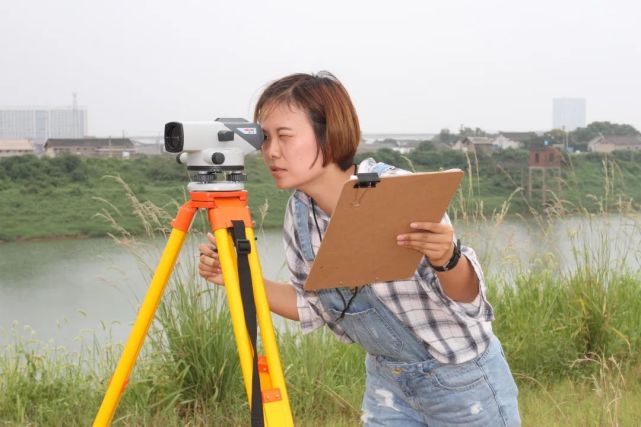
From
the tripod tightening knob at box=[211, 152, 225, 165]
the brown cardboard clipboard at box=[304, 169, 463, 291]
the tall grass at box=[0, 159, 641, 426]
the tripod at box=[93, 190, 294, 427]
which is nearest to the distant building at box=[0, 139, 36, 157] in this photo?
the tall grass at box=[0, 159, 641, 426]

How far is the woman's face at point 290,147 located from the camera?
136 cm

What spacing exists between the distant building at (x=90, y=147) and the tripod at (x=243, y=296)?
13.5m

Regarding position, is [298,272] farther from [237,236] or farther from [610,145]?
[610,145]

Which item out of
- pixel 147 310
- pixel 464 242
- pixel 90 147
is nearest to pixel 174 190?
pixel 464 242

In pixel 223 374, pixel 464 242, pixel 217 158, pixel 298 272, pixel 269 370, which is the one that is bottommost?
pixel 223 374

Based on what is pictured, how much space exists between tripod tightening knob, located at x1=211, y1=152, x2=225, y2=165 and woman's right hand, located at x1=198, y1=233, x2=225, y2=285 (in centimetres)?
21

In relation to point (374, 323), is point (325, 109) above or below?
above

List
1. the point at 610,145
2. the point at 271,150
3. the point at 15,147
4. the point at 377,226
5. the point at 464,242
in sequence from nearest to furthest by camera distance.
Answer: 1. the point at 377,226
2. the point at 271,150
3. the point at 464,242
4. the point at 610,145
5. the point at 15,147

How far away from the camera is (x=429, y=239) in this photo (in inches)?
47.3

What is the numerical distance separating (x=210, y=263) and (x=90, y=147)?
50.6 feet

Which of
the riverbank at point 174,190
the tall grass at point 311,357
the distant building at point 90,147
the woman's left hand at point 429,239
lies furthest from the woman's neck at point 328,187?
the distant building at point 90,147

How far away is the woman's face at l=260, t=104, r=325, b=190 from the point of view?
1359mm

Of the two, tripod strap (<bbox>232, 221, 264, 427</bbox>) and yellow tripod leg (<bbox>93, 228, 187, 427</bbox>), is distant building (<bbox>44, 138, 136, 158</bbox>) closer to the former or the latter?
yellow tripod leg (<bbox>93, 228, 187, 427</bbox>)

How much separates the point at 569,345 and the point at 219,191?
2551 millimetres
